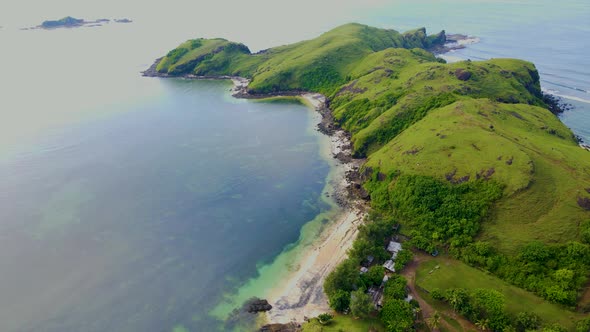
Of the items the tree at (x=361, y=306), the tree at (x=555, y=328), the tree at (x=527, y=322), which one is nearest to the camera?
the tree at (x=555, y=328)

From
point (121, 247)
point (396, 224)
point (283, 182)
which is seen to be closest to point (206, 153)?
point (283, 182)

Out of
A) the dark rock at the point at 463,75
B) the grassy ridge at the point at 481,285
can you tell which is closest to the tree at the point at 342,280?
the grassy ridge at the point at 481,285

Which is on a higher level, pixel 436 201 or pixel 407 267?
pixel 436 201

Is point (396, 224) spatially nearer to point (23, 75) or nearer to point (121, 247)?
point (121, 247)

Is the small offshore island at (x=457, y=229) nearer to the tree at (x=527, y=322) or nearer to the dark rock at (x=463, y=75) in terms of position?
the tree at (x=527, y=322)

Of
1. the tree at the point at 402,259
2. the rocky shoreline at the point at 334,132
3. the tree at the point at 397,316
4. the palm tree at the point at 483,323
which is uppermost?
the rocky shoreline at the point at 334,132

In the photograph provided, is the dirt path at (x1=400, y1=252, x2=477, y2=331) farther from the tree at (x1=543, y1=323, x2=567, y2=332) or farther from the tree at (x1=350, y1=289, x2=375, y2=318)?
the tree at (x1=350, y1=289, x2=375, y2=318)
